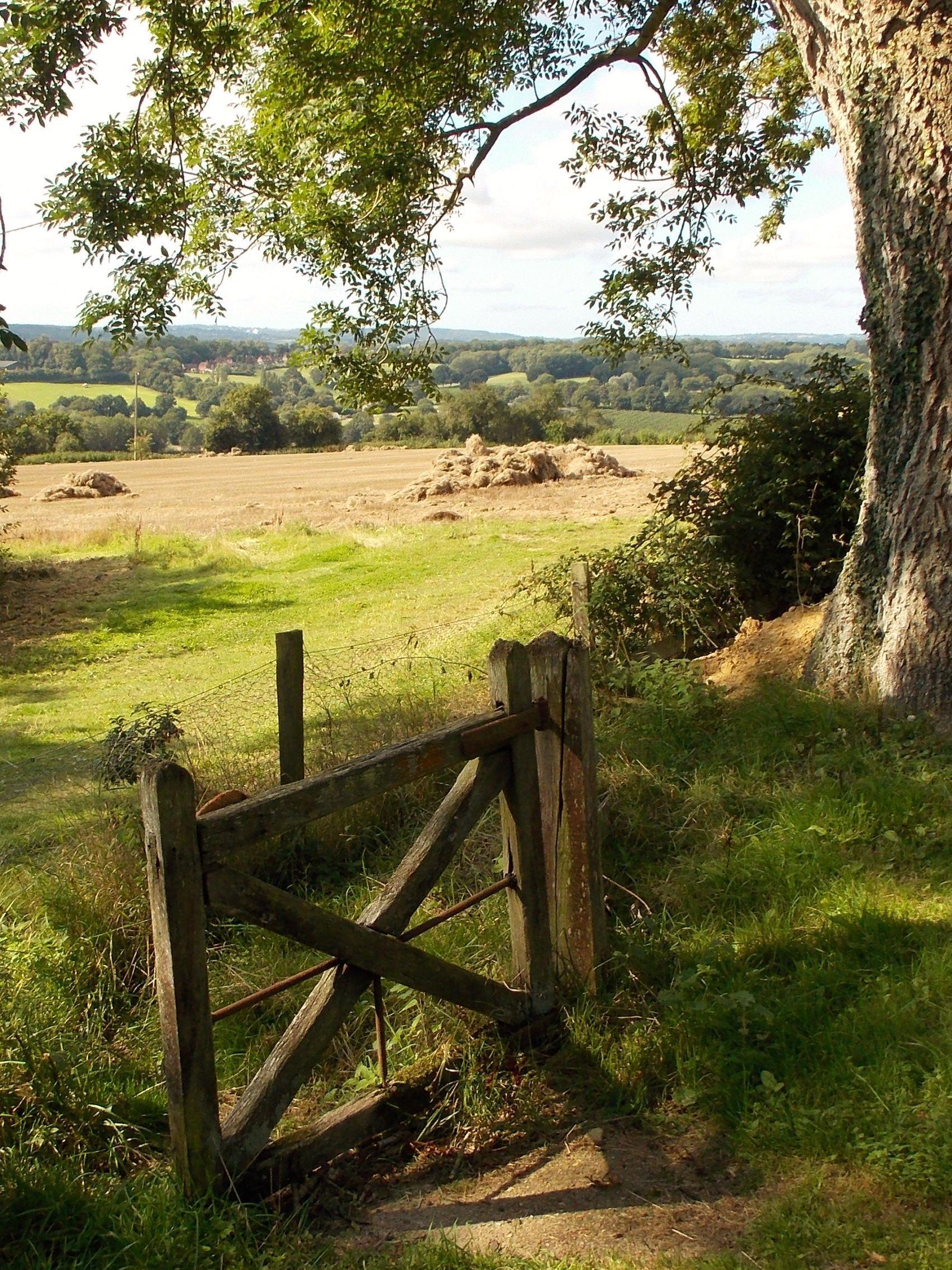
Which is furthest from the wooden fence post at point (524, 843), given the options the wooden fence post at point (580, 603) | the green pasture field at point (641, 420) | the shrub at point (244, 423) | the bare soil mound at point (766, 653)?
the shrub at point (244, 423)

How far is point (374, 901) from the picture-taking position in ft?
12.7

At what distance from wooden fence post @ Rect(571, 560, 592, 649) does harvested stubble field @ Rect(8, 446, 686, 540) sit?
42.3ft

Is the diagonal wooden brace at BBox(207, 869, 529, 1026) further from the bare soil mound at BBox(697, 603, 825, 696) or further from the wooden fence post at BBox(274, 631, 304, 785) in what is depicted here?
the bare soil mound at BBox(697, 603, 825, 696)

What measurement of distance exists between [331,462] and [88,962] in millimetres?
48042

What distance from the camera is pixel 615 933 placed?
15.5ft

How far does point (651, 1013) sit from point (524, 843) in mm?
839

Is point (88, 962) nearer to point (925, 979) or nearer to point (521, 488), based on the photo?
point (925, 979)

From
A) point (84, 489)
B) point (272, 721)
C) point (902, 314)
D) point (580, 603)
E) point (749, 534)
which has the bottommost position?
point (272, 721)

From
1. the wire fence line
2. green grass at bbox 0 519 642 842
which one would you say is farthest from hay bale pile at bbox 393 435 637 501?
the wire fence line

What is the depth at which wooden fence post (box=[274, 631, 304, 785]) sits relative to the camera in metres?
5.77

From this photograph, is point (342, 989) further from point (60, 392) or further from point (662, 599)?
point (60, 392)

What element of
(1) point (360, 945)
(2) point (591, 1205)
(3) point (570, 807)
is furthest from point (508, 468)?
(2) point (591, 1205)

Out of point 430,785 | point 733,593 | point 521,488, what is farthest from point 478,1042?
point 521,488

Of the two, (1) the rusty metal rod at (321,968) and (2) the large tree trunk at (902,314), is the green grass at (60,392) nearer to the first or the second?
(2) the large tree trunk at (902,314)
